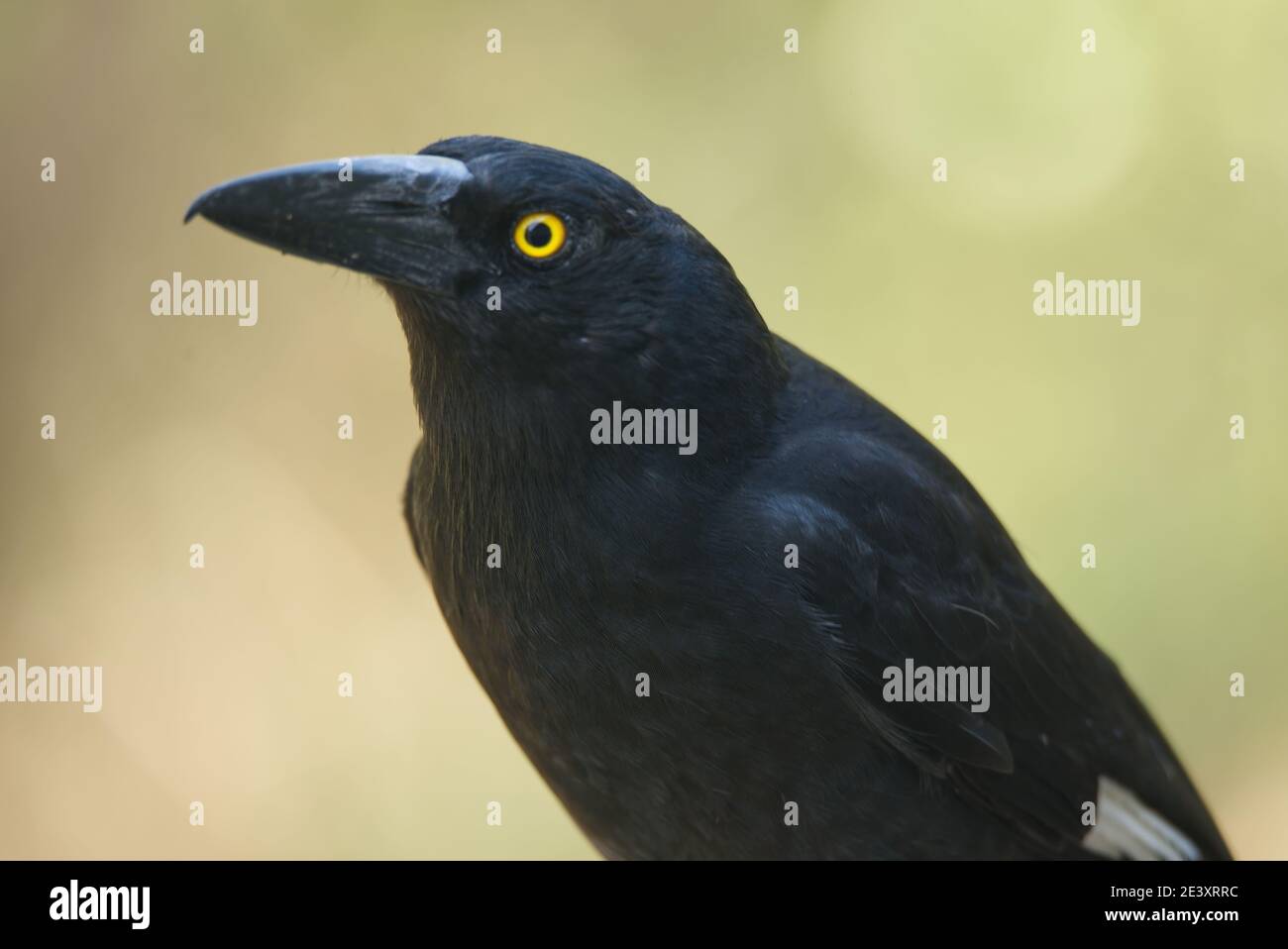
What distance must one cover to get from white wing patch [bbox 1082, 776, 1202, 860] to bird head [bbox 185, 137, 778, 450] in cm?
120

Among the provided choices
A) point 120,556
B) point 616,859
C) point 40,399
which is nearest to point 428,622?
point 120,556

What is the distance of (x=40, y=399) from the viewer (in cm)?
456

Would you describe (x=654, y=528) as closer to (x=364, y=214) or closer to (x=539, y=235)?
(x=539, y=235)

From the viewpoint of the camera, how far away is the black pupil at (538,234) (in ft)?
7.48

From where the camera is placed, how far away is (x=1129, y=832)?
2893 millimetres

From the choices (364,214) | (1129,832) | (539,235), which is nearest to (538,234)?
(539,235)

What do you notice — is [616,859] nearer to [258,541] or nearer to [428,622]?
[428,622]

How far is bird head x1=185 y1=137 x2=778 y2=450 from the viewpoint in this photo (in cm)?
221

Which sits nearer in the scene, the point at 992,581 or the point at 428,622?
the point at 992,581

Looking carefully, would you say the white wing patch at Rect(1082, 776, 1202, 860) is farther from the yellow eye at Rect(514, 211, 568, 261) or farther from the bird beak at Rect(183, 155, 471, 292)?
the bird beak at Rect(183, 155, 471, 292)

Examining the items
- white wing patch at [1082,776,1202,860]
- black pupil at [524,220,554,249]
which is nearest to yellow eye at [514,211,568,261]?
black pupil at [524,220,554,249]

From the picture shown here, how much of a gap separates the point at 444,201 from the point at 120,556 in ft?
9.08

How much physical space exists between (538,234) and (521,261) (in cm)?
5

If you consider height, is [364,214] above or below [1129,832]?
above
